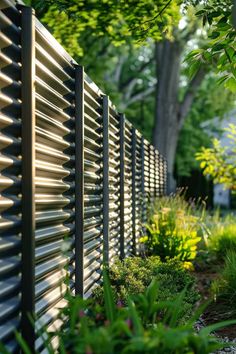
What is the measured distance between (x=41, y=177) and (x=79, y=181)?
2.66ft

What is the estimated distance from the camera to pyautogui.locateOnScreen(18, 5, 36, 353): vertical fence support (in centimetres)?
263

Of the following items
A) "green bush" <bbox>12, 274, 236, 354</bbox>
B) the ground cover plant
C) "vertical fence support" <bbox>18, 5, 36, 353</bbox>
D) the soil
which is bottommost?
the soil

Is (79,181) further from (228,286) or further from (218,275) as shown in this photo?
(218,275)

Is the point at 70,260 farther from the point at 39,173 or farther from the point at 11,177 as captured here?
the point at 11,177

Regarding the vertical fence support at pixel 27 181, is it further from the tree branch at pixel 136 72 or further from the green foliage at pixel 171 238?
the tree branch at pixel 136 72

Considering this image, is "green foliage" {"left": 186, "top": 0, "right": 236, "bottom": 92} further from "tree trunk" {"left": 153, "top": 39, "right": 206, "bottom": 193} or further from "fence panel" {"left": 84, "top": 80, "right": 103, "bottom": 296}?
"tree trunk" {"left": 153, "top": 39, "right": 206, "bottom": 193}

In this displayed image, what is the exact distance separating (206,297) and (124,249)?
44.4 inches

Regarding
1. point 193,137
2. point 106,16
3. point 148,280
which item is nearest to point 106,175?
point 148,280

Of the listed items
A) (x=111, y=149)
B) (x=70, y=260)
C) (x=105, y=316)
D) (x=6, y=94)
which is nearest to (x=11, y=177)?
(x=6, y=94)

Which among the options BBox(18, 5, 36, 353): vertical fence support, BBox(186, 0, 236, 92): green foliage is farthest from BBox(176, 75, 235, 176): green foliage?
BBox(18, 5, 36, 353): vertical fence support

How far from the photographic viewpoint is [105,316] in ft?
8.50

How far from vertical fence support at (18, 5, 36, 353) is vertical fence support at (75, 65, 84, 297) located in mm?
1133

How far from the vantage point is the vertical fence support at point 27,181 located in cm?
263

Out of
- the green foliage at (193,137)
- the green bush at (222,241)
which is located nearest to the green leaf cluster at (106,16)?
the green bush at (222,241)
